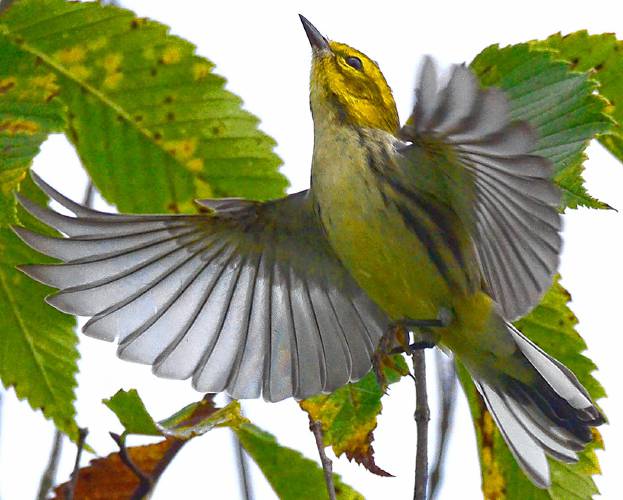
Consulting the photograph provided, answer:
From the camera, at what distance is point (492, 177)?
8.98 ft

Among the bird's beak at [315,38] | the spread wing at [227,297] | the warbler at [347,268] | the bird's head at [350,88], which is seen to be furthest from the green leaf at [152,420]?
the bird's beak at [315,38]

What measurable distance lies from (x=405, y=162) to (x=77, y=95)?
954mm

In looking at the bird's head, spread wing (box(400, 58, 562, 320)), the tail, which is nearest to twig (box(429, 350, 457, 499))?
the tail

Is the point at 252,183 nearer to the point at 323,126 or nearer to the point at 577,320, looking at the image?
the point at 323,126

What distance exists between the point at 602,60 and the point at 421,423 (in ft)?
3.79

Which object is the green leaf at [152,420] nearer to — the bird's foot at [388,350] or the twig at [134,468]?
the twig at [134,468]

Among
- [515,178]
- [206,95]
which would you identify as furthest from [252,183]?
[515,178]

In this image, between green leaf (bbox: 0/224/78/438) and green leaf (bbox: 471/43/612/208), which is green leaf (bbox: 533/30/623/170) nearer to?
green leaf (bbox: 471/43/612/208)

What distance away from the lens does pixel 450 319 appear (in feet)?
10.7

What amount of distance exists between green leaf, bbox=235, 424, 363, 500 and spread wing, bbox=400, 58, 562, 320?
0.68 metres

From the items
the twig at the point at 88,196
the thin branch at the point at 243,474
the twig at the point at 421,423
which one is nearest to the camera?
the twig at the point at 421,423

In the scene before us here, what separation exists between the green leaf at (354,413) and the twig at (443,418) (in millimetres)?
277

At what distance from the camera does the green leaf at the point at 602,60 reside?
2812 millimetres

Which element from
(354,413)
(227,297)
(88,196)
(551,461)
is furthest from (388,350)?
(88,196)
